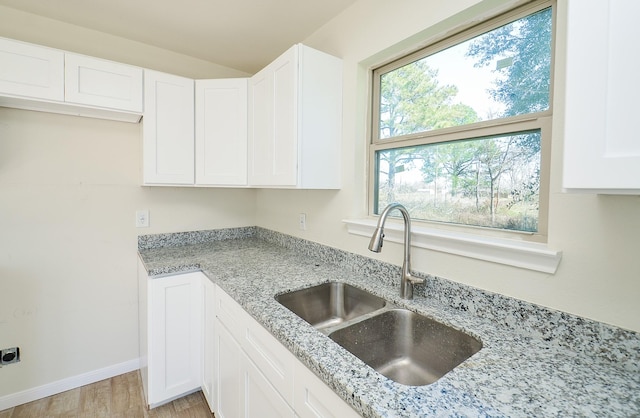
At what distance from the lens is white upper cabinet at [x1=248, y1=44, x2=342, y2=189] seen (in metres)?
1.54

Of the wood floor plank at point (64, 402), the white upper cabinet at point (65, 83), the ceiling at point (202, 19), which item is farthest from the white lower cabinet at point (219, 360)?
the ceiling at point (202, 19)

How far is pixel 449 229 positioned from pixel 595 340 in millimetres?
580

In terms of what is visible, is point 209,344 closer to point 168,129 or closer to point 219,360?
point 219,360

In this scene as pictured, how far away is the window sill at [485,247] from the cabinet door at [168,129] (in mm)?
1450

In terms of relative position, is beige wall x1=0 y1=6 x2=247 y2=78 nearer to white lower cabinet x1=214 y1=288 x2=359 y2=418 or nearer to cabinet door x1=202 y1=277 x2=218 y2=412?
cabinet door x1=202 y1=277 x2=218 y2=412

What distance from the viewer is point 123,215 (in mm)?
2053

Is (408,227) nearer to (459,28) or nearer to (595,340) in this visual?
(595,340)

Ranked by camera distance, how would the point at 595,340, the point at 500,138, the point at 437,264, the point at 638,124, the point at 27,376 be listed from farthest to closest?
the point at 27,376
the point at 437,264
the point at 500,138
the point at 595,340
the point at 638,124

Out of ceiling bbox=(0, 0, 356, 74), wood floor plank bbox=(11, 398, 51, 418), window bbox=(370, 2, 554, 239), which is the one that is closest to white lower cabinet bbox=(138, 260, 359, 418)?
wood floor plank bbox=(11, 398, 51, 418)

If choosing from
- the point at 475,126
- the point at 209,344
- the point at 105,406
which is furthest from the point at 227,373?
the point at 475,126

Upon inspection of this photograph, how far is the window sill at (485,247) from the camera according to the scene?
2.96 ft

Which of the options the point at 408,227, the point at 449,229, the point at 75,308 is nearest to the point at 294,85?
the point at 408,227

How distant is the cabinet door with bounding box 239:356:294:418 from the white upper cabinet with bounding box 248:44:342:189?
89 centimetres

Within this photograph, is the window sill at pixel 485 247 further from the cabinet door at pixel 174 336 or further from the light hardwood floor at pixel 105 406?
the light hardwood floor at pixel 105 406
